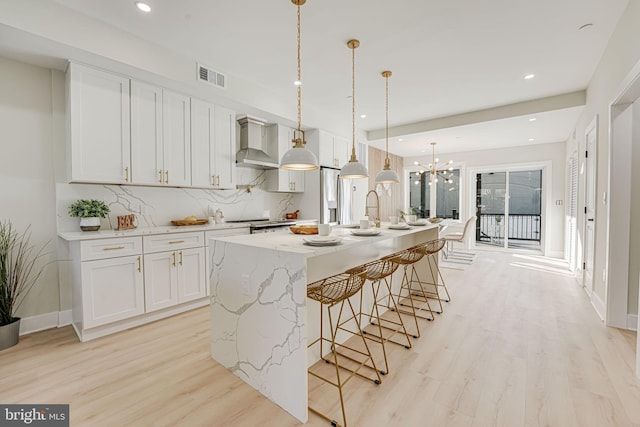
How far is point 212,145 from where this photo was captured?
12.2 ft

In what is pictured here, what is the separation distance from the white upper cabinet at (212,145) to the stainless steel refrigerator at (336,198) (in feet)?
5.35

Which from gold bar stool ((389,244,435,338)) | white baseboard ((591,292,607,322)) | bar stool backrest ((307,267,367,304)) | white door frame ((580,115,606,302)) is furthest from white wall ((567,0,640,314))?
bar stool backrest ((307,267,367,304))

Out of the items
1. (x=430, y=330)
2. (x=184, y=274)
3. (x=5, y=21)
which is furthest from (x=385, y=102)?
(x=5, y=21)

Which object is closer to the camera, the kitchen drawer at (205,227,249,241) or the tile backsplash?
the tile backsplash

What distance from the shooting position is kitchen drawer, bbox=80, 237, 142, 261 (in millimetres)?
2531

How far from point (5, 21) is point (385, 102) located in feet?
13.4

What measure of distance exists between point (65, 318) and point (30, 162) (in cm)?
156

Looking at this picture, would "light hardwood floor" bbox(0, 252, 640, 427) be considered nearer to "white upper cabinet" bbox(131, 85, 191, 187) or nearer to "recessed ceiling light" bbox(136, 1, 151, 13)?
"white upper cabinet" bbox(131, 85, 191, 187)

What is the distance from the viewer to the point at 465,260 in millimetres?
5988

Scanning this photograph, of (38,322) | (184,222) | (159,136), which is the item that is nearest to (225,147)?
(159,136)

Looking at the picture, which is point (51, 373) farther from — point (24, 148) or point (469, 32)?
point (469, 32)

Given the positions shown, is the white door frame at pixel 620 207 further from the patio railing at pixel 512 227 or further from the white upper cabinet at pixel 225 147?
the patio railing at pixel 512 227

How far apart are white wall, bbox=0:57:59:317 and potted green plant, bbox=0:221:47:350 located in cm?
5

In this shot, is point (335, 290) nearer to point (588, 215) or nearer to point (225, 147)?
point (225, 147)
